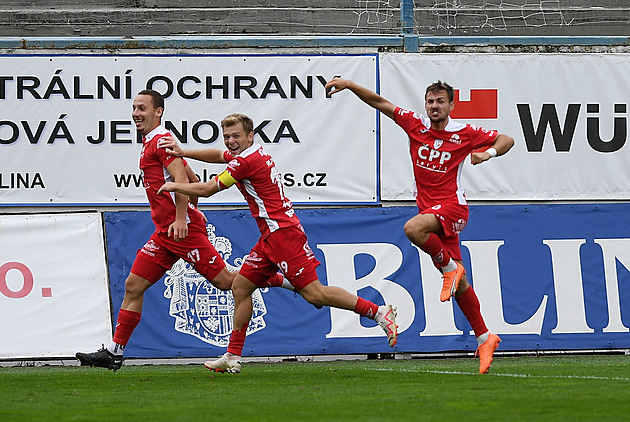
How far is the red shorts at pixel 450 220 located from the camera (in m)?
7.46

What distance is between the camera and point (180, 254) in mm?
7887

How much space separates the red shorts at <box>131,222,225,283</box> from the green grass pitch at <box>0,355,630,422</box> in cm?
80

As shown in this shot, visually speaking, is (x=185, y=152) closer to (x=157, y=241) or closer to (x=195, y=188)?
(x=195, y=188)

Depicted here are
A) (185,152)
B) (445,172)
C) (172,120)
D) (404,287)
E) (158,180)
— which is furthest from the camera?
(172,120)

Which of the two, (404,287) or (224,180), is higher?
(224,180)

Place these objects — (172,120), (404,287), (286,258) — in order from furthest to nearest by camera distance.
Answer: (172,120), (404,287), (286,258)

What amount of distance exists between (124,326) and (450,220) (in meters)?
2.60

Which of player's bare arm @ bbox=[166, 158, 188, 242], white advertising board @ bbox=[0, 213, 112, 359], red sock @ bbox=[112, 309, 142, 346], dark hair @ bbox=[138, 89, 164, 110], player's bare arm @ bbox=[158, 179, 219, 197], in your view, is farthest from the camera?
white advertising board @ bbox=[0, 213, 112, 359]

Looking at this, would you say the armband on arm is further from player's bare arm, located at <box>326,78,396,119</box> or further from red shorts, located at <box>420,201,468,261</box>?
red shorts, located at <box>420,201,468,261</box>

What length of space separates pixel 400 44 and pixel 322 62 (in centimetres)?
85

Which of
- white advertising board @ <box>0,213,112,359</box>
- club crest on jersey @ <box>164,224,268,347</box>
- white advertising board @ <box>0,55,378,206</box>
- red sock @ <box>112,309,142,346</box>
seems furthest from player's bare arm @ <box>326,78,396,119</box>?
white advertising board @ <box>0,213,112,359</box>

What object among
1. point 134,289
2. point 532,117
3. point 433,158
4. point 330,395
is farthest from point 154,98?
point 532,117

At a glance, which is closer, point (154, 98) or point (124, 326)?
point (124, 326)

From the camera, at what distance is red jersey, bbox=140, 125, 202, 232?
25.8 feet
